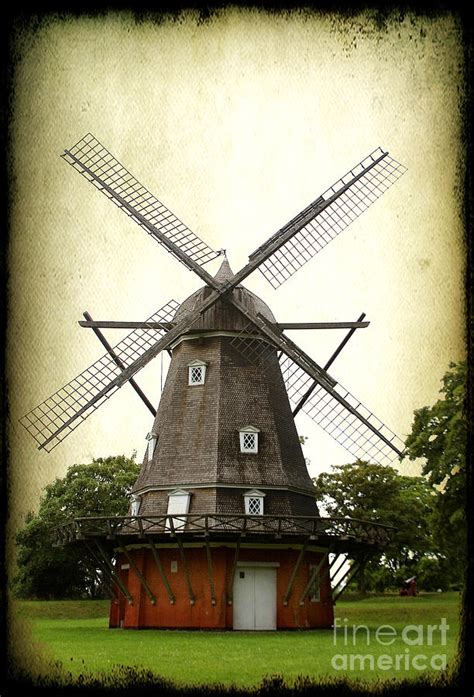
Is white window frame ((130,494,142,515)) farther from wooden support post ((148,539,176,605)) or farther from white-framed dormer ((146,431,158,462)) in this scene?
wooden support post ((148,539,176,605))

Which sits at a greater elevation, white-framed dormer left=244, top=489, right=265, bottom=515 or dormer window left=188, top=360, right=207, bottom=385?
dormer window left=188, top=360, right=207, bottom=385

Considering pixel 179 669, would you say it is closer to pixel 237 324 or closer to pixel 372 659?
pixel 372 659

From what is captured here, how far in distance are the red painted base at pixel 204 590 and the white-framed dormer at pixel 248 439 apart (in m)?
2.65

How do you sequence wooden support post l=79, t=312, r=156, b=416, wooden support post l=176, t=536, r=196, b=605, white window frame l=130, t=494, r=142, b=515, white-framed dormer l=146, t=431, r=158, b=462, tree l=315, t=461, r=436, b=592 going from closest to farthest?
wooden support post l=176, t=536, r=196, b=605 → white window frame l=130, t=494, r=142, b=515 → wooden support post l=79, t=312, r=156, b=416 → white-framed dormer l=146, t=431, r=158, b=462 → tree l=315, t=461, r=436, b=592

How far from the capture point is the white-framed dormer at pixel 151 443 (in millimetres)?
22375

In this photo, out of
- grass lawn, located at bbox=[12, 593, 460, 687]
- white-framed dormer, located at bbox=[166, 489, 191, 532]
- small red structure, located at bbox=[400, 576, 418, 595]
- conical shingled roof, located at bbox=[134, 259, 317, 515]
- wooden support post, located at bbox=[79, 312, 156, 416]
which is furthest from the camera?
small red structure, located at bbox=[400, 576, 418, 595]

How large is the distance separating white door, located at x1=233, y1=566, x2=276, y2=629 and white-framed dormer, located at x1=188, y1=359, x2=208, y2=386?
5344 mm

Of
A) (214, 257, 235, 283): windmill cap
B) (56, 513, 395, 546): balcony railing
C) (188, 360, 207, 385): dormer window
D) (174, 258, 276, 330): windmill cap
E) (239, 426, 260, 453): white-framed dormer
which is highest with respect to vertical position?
(214, 257, 235, 283): windmill cap

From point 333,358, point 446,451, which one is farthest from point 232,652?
point 333,358

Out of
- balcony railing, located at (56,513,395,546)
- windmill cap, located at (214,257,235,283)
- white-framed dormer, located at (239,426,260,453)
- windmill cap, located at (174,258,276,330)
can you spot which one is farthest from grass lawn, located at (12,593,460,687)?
windmill cap, located at (214,257,235,283)

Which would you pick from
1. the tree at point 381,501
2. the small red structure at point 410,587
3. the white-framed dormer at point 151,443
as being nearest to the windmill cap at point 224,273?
the white-framed dormer at point 151,443

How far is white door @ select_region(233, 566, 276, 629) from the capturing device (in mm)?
19750

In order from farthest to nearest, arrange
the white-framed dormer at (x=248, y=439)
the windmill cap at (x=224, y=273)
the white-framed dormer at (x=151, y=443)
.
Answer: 1. the windmill cap at (x=224, y=273)
2. the white-framed dormer at (x=151, y=443)
3. the white-framed dormer at (x=248, y=439)

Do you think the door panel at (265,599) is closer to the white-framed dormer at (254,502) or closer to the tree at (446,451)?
the white-framed dormer at (254,502)
